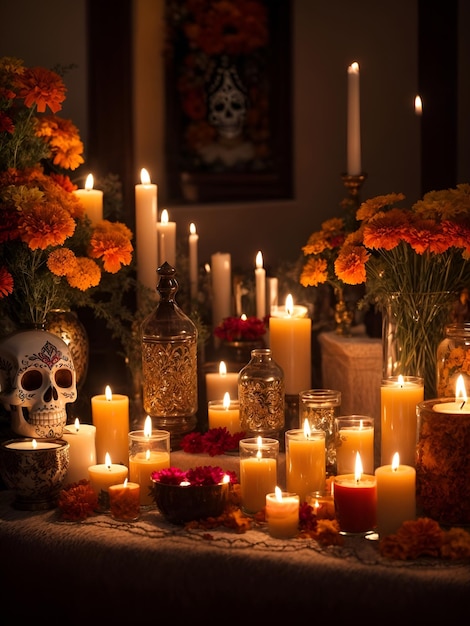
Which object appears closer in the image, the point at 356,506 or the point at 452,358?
the point at 356,506

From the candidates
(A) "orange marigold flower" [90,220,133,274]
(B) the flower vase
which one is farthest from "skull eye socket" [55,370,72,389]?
(B) the flower vase

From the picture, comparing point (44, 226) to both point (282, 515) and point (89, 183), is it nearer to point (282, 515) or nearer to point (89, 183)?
point (89, 183)

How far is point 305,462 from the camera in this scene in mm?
2102

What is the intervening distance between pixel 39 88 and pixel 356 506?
3.65ft

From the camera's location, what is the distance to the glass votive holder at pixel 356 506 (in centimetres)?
197

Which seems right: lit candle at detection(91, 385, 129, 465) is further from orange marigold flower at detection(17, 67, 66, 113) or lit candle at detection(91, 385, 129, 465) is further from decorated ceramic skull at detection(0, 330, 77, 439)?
orange marigold flower at detection(17, 67, 66, 113)

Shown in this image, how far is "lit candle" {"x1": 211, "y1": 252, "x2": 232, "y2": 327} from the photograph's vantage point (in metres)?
2.82

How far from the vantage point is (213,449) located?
2303 millimetres

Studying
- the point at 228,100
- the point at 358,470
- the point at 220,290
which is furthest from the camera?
the point at 228,100

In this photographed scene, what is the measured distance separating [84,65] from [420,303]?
1.20 meters

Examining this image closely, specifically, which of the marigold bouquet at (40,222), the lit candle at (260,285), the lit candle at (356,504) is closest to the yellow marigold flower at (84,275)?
the marigold bouquet at (40,222)

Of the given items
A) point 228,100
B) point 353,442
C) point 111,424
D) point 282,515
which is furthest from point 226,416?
point 228,100

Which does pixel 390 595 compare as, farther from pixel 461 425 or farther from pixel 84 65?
pixel 84 65

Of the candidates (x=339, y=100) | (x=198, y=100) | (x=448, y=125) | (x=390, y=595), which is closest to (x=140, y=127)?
(x=198, y=100)
